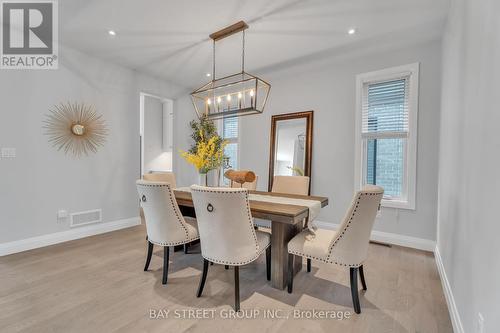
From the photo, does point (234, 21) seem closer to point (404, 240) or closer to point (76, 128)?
point (76, 128)

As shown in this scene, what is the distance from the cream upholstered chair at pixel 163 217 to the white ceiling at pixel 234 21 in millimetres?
1859

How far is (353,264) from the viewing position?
5.75 ft

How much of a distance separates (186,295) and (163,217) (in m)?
0.69

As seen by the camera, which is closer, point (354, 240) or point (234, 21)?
point (354, 240)

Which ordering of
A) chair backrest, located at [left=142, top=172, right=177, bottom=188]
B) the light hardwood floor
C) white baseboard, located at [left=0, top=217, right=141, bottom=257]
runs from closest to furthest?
the light hardwood floor, white baseboard, located at [left=0, top=217, right=141, bottom=257], chair backrest, located at [left=142, top=172, right=177, bottom=188]

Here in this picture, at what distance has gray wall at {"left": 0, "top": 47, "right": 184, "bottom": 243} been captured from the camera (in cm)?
289

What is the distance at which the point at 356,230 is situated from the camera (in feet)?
5.59

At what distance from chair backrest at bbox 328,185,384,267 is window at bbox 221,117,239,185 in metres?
3.25

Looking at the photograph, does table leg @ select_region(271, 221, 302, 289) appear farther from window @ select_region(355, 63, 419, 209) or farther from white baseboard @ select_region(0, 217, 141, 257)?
white baseboard @ select_region(0, 217, 141, 257)

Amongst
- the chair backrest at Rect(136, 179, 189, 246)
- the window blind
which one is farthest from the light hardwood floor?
the window blind

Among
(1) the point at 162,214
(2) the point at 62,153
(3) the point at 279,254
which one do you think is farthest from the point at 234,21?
(2) the point at 62,153

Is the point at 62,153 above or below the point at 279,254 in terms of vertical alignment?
above

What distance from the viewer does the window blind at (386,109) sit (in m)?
3.24

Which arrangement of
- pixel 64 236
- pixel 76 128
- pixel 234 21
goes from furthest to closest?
pixel 76 128
pixel 64 236
pixel 234 21
